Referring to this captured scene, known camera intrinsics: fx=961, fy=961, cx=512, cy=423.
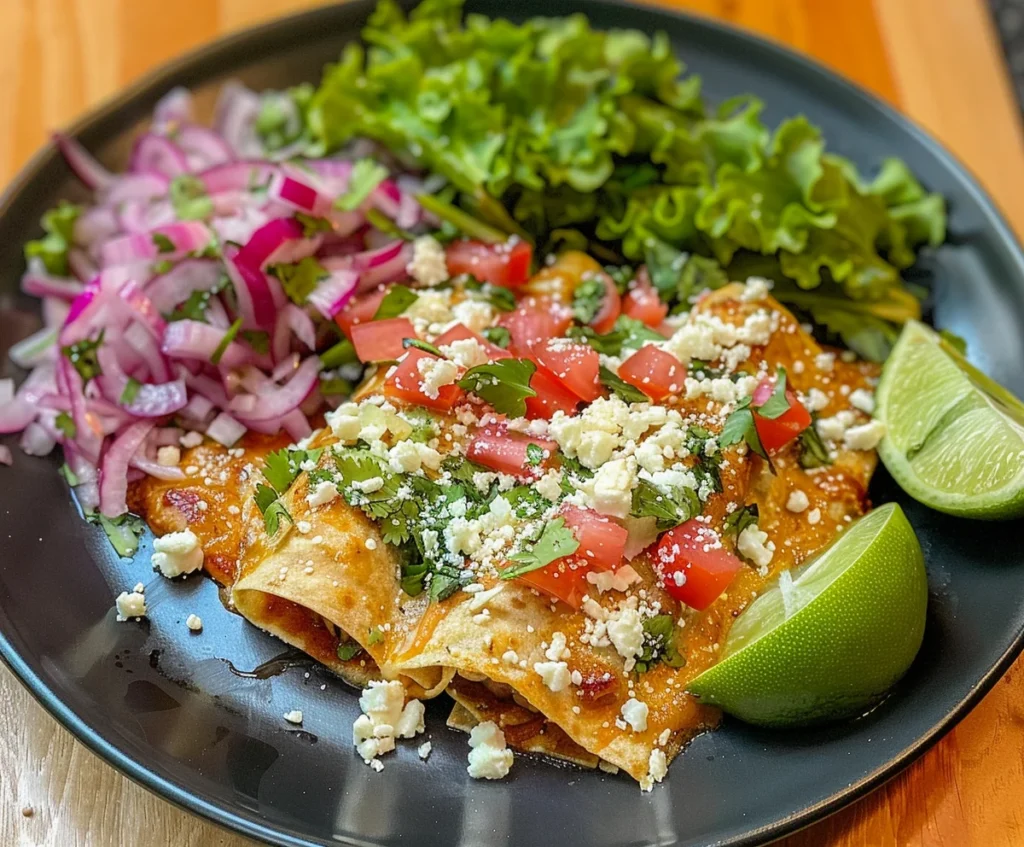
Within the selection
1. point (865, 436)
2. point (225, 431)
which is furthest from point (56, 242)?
point (865, 436)

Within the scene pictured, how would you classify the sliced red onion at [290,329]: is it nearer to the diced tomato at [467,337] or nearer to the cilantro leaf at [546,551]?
the diced tomato at [467,337]

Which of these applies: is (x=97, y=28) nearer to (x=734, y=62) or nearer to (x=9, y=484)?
(x=9, y=484)

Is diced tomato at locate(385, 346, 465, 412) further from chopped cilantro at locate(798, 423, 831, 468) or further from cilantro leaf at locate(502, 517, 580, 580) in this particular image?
chopped cilantro at locate(798, 423, 831, 468)

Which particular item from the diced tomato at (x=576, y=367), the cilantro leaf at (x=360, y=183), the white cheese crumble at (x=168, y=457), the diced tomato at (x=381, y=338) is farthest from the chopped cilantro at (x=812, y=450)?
the white cheese crumble at (x=168, y=457)

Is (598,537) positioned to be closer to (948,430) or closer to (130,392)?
(948,430)

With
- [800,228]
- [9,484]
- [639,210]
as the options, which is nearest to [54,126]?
[9,484]

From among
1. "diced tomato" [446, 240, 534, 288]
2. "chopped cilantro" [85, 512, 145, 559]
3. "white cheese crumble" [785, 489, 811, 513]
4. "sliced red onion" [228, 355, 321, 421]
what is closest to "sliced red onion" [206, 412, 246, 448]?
"sliced red onion" [228, 355, 321, 421]
